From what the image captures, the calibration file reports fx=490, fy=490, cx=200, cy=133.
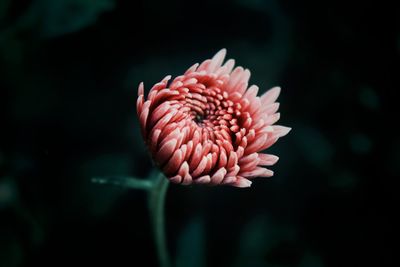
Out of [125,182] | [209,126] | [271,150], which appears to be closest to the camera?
[209,126]

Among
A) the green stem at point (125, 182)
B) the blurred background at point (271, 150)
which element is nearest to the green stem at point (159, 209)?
the green stem at point (125, 182)

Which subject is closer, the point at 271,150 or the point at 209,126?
the point at 209,126

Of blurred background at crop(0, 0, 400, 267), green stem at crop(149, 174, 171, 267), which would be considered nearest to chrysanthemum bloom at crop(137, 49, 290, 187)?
green stem at crop(149, 174, 171, 267)

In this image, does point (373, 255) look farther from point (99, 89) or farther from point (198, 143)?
point (99, 89)

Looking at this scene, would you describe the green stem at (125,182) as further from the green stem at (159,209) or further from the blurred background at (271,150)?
the blurred background at (271,150)

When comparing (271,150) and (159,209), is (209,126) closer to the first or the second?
(159,209)

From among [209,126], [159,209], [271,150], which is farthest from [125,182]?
[271,150]

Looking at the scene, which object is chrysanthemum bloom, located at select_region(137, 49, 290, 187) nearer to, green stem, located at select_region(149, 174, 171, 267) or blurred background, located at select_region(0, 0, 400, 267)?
green stem, located at select_region(149, 174, 171, 267)
